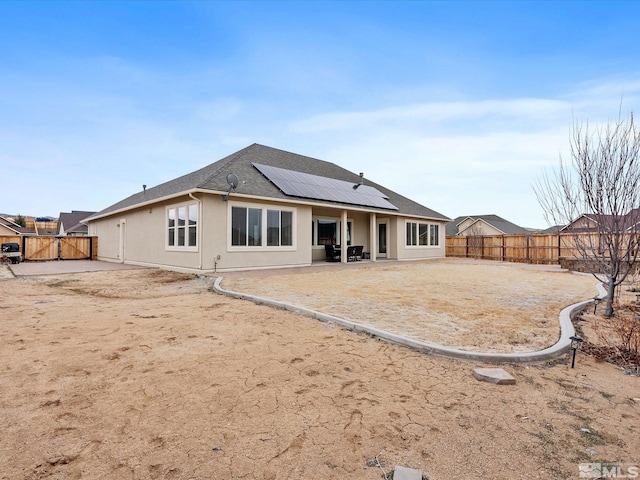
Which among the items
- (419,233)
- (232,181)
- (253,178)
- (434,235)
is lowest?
(434,235)

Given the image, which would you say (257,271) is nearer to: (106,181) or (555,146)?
(555,146)

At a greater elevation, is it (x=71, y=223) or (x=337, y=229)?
(x=71, y=223)

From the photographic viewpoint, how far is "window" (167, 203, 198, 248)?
11.5m

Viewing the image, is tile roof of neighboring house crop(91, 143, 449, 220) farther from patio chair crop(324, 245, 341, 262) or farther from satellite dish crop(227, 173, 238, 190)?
patio chair crop(324, 245, 341, 262)

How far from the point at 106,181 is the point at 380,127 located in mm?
22192

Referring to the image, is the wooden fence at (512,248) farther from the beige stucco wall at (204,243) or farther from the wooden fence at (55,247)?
the wooden fence at (55,247)

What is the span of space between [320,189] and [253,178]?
Result: 140 inches

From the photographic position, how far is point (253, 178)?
43.7ft

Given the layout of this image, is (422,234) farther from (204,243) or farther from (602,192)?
(602,192)

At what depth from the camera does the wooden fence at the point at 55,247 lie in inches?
738

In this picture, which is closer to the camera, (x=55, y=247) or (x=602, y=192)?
(x=602, y=192)

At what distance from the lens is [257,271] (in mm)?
11852


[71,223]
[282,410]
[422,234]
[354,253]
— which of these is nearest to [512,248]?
[422,234]

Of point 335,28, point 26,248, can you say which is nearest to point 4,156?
point 26,248
